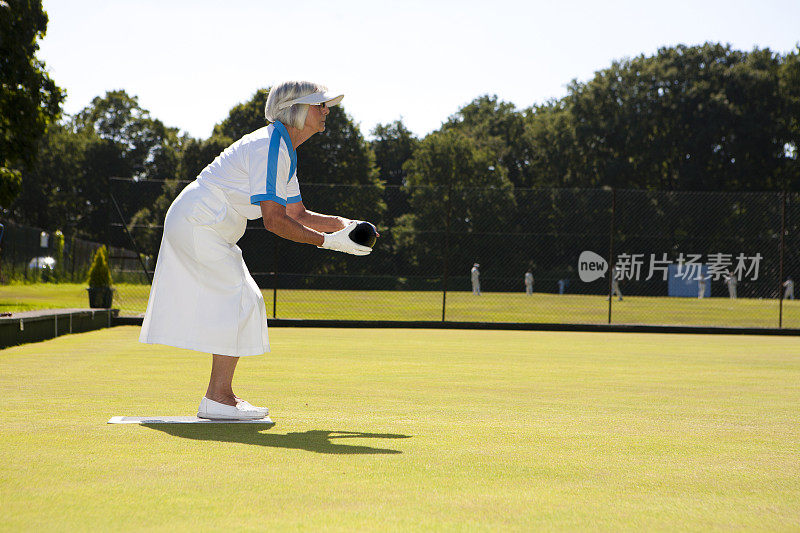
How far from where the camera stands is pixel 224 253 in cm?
430

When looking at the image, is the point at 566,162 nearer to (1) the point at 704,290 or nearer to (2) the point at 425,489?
(1) the point at 704,290

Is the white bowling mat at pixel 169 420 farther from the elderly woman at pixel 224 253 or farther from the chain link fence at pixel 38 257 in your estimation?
the chain link fence at pixel 38 257

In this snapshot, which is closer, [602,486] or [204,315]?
[602,486]

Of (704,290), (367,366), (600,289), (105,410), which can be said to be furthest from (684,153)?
(105,410)

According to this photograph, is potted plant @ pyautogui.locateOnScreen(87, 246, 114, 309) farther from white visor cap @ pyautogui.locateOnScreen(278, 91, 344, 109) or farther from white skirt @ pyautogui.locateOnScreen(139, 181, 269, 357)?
white visor cap @ pyautogui.locateOnScreen(278, 91, 344, 109)

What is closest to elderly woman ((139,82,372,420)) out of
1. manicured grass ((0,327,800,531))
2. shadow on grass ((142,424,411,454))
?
shadow on grass ((142,424,411,454))

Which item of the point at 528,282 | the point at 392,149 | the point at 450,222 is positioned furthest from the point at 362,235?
the point at 392,149

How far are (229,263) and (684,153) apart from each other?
49.9 meters

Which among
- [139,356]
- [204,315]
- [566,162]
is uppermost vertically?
[566,162]

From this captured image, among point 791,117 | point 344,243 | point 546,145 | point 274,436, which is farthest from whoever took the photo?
point 546,145

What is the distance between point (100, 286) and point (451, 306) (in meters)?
12.0

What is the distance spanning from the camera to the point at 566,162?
54531mm

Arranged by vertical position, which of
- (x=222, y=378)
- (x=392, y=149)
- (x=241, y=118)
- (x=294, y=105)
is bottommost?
(x=222, y=378)

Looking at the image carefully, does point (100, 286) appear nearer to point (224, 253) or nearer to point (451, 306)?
point (224, 253)
